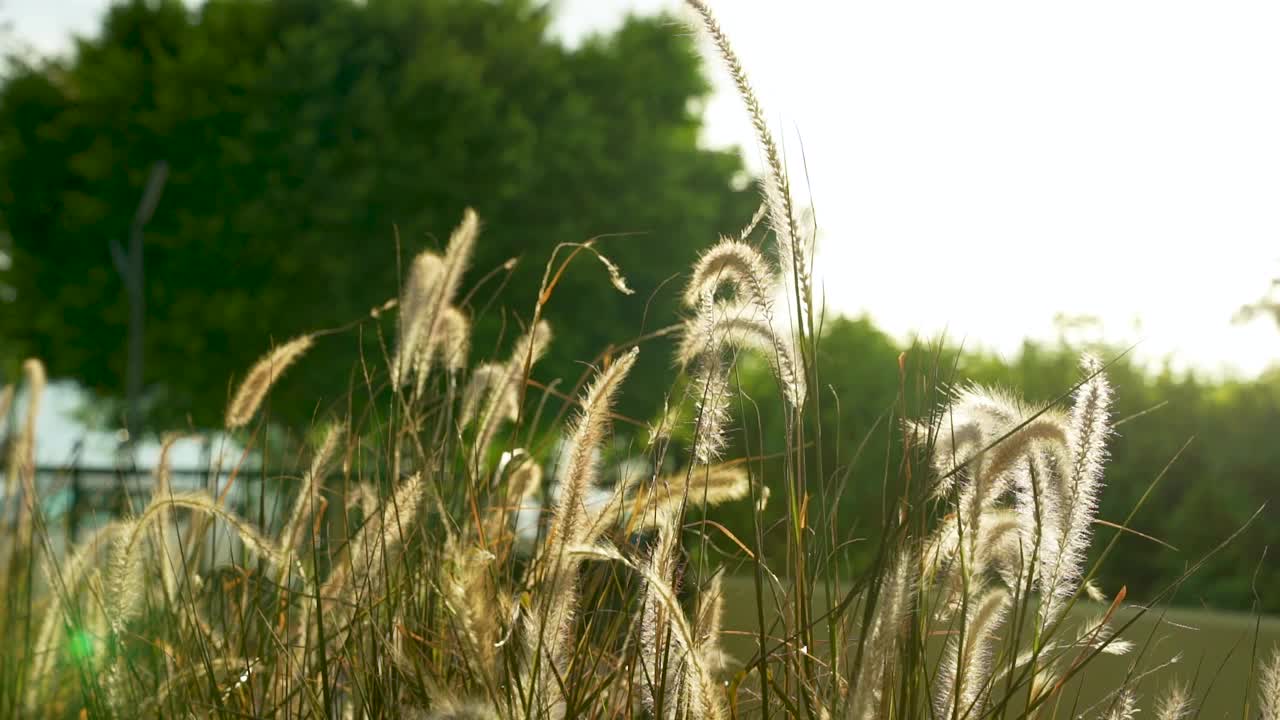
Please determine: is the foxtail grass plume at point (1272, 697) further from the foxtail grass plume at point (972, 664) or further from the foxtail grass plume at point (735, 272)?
the foxtail grass plume at point (735, 272)

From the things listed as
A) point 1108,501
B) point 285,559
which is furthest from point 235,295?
point 285,559

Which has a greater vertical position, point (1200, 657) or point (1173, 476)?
point (1173, 476)

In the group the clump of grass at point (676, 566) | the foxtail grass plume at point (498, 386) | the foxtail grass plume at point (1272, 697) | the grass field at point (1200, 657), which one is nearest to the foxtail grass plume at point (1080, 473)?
the clump of grass at point (676, 566)

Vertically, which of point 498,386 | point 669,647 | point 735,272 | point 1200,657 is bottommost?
point 1200,657

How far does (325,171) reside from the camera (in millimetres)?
14312

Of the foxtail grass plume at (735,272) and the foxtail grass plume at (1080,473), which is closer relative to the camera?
the foxtail grass plume at (1080,473)

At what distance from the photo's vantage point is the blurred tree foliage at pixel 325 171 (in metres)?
14.3

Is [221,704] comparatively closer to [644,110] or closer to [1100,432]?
[1100,432]

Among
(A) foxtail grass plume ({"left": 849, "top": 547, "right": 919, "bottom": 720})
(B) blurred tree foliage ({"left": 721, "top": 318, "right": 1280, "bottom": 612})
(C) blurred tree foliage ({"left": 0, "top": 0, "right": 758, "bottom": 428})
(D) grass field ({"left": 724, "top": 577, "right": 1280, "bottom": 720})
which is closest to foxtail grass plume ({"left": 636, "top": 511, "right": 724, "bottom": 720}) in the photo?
(A) foxtail grass plume ({"left": 849, "top": 547, "right": 919, "bottom": 720})

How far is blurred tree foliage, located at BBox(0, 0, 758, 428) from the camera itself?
562 inches

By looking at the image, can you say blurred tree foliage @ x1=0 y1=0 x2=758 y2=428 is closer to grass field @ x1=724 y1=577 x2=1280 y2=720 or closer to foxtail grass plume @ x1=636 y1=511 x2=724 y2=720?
grass field @ x1=724 y1=577 x2=1280 y2=720

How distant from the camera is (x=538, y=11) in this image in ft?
53.5

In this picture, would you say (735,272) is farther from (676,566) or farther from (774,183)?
(676,566)

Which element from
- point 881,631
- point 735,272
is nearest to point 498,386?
point 735,272
